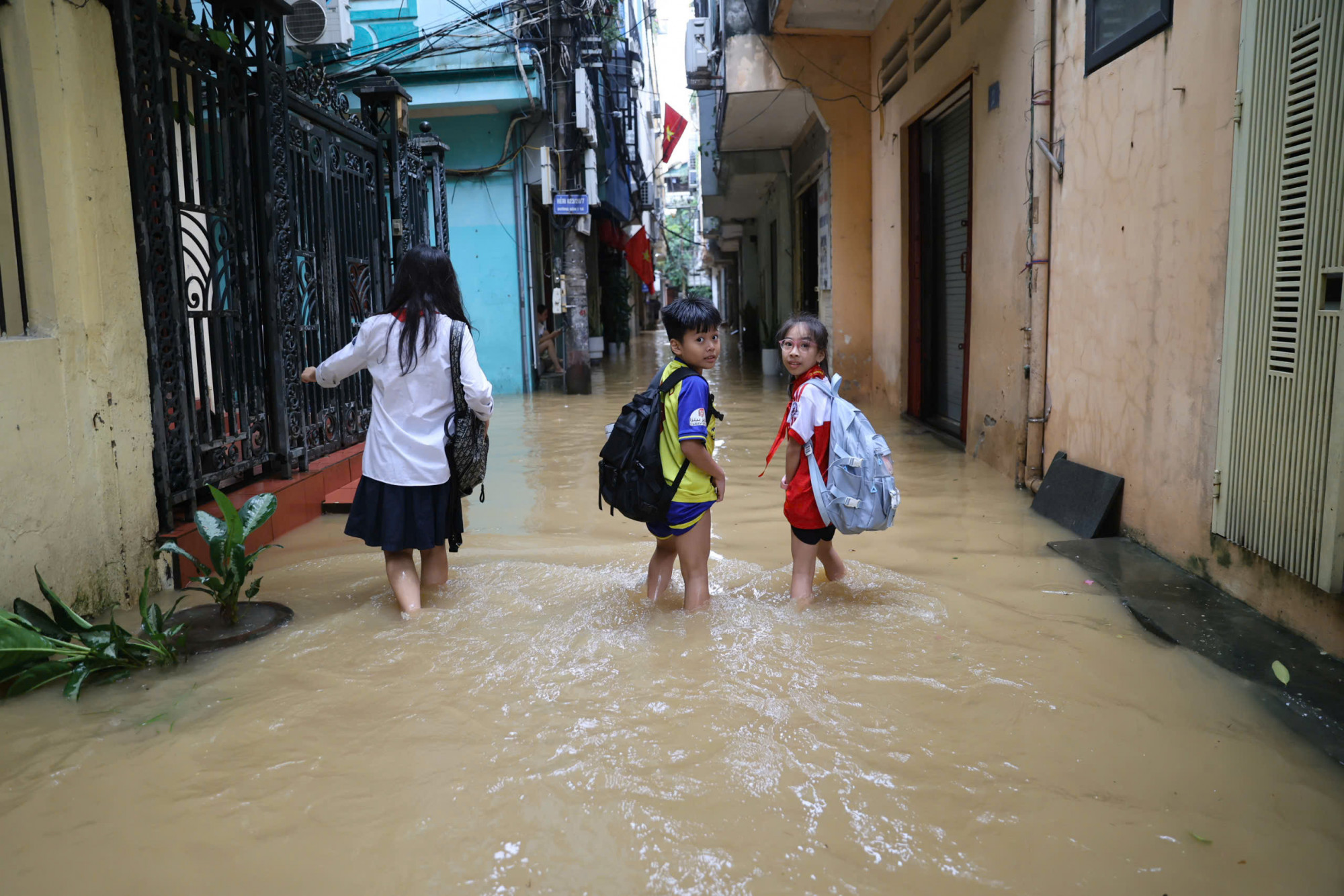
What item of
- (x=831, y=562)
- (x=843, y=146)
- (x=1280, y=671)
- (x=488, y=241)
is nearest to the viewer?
(x=1280, y=671)

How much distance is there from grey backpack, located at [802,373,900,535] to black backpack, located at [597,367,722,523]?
0.52m

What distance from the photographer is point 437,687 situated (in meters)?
3.23

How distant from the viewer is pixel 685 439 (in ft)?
11.8

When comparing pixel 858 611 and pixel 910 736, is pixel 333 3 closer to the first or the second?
pixel 858 611

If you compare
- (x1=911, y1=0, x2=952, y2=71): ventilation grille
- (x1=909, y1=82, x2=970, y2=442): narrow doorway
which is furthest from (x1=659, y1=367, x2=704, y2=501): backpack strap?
(x1=911, y1=0, x2=952, y2=71): ventilation grille

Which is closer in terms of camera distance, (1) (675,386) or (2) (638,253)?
(1) (675,386)

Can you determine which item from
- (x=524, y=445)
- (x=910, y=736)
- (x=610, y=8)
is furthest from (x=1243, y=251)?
(x=610, y=8)

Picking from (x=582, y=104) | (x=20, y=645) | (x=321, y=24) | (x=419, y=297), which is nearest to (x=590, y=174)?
(x=582, y=104)

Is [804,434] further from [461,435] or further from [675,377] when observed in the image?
[461,435]

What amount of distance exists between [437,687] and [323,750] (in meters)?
0.53

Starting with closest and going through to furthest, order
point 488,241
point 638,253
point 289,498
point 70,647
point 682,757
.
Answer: point 682,757, point 70,647, point 289,498, point 488,241, point 638,253

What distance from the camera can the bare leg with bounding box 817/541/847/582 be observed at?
4223 millimetres

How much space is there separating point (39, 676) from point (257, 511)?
111cm

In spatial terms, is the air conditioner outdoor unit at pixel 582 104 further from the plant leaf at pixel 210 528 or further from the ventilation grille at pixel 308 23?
the plant leaf at pixel 210 528
